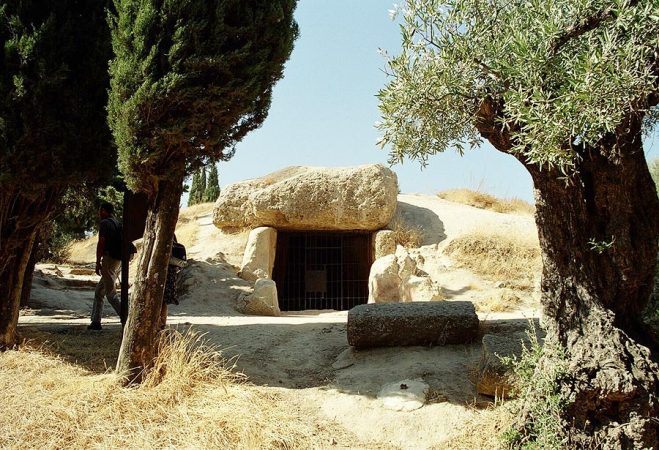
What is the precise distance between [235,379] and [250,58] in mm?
3698

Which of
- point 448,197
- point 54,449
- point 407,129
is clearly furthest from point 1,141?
point 448,197

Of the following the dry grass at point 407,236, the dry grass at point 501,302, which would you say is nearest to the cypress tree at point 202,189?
the dry grass at point 407,236

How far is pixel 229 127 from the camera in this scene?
742 centimetres

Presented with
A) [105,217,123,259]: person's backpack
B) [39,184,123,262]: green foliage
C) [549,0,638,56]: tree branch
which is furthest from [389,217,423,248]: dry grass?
[549,0,638,56]: tree branch

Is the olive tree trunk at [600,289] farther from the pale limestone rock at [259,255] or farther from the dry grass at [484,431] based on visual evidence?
the pale limestone rock at [259,255]

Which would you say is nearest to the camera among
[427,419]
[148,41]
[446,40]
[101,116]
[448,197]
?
[446,40]

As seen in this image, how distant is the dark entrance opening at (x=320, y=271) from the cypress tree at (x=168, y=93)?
9.22m

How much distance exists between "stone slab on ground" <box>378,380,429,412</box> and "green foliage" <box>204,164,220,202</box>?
992 inches

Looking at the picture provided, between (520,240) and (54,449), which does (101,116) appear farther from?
(520,240)

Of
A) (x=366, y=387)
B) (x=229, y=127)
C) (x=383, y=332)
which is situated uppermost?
(x=229, y=127)

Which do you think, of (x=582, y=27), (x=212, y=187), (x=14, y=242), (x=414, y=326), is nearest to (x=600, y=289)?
(x=582, y=27)

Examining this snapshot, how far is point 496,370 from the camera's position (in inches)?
243

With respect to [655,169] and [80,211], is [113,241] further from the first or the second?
[655,169]

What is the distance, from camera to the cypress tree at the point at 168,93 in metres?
6.67
